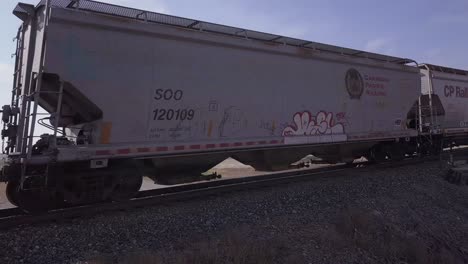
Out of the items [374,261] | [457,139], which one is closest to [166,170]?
[374,261]

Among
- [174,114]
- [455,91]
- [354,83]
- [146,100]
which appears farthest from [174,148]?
[455,91]

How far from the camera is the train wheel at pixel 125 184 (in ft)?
22.4

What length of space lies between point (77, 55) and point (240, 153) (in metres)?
4.19

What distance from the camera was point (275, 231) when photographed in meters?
6.04

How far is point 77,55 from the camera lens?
6.07m

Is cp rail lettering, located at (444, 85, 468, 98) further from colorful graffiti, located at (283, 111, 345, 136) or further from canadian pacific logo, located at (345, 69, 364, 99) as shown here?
colorful graffiti, located at (283, 111, 345, 136)

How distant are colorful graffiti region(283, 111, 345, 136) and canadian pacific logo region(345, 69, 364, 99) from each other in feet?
3.55

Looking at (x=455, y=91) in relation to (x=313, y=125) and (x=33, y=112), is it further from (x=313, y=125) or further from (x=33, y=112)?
(x=33, y=112)

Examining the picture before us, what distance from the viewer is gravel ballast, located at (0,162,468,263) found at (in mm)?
4988

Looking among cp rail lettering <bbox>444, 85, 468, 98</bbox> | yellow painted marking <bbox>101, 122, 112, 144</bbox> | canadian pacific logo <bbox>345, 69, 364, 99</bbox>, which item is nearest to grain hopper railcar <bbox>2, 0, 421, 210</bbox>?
yellow painted marking <bbox>101, 122, 112, 144</bbox>

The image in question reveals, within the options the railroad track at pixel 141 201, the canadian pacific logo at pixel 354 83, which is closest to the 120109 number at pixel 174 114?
the railroad track at pixel 141 201

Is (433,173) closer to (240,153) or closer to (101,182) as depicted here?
(240,153)

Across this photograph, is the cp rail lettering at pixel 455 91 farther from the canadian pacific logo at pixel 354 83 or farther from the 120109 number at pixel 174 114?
the 120109 number at pixel 174 114

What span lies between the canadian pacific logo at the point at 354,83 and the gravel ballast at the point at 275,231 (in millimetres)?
2995
